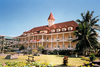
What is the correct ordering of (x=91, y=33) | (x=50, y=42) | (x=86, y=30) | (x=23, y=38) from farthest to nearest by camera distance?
(x=23, y=38) → (x=50, y=42) → (x=91, y=33) → (x=86, y=30)

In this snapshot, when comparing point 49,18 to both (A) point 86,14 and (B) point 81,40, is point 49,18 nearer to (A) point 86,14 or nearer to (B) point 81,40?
(A) point 86,14

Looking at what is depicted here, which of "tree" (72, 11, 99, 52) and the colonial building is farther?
the colonial building

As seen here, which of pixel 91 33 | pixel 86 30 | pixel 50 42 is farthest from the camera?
pixel 50 42

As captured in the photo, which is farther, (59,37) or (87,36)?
(59,37)

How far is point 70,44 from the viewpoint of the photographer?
33.8 meters

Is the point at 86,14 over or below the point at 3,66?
over

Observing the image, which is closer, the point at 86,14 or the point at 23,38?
the point at 86,14

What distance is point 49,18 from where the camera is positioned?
149 feet

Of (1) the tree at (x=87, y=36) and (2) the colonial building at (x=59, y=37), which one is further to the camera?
(2) the colonial building at (x=59, y=37)

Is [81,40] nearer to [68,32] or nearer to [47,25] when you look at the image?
[68,32]

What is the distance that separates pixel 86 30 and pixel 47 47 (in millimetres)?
19110

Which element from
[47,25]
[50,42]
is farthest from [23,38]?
[50,42]

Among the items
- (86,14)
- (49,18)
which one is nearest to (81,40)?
(86,14)

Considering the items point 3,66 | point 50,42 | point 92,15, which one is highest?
point 92,15
